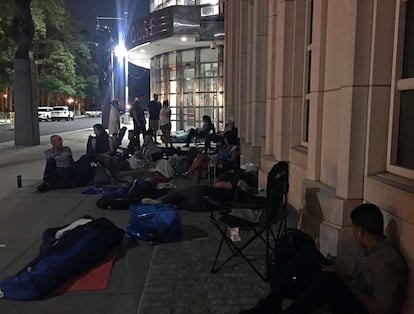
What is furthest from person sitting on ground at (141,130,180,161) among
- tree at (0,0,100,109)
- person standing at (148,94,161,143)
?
tree at (0,0,100,109)

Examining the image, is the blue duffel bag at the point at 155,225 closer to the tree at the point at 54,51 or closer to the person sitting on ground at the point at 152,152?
the person sitting on ground at the point at 152,152

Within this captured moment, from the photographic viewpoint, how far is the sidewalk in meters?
3.98

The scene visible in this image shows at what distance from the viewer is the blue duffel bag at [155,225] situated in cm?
568

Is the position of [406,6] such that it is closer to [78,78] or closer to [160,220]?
[160,220]

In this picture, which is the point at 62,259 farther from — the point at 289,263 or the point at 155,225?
the point at 289,263

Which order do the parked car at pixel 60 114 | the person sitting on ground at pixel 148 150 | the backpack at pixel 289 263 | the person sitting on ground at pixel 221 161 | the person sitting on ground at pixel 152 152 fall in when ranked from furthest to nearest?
the parked car at pixel 60 114 < the person sitting on ground at pixel 148 150 < the person sitting on ground at pixel 152 152 < the person sitting on ground at pixel 221 161 < the backpack at pixel 289 263

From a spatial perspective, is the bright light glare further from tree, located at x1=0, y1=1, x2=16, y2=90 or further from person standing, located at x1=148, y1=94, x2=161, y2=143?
person standing, located at x1=148, y1=94, x2=161, y2=143

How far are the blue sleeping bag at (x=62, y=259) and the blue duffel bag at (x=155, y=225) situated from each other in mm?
393

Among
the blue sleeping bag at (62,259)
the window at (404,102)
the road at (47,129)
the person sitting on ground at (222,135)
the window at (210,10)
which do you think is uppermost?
the window at (210,10)

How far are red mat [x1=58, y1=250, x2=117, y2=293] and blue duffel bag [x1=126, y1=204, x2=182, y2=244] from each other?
2.68 ft

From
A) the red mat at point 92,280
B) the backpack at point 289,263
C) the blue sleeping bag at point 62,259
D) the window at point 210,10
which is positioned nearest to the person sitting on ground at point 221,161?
the blue sleeping bag at point 62,259

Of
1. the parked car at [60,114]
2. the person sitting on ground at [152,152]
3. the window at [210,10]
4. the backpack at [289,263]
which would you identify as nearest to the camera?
the backpack at [289,263]

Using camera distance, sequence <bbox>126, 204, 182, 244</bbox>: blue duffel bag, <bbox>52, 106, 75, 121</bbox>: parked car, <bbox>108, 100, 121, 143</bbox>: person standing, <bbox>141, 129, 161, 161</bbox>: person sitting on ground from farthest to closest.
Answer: <bbox>52, 106, 75, 121</bbox>: parked car
<bbox>108, 100, 121, 143</bbox>: person standing
<bbox>141, 129, 161, 161</bbox>: person sitting on ground
<bbox>126, 204, 182, 244</bbox>: blue duffel bag

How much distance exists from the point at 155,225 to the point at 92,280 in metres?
1.32
